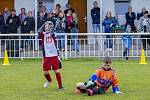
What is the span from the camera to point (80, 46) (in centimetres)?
2378

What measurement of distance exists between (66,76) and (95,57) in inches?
271

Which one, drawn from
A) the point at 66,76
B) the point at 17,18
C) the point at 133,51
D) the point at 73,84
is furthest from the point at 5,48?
the point at 73,84

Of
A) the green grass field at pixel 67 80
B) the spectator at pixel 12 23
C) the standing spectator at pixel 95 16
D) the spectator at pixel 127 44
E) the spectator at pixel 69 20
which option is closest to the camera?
the green grass field at pixel 67 80

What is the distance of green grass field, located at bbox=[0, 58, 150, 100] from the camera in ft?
40.0

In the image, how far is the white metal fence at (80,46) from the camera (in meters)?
23.3

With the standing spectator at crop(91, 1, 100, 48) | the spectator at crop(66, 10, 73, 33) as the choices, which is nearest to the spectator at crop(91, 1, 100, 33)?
the standing spectator at crop(91, 1, 100, 48)

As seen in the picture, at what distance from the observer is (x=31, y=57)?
77.1 ft

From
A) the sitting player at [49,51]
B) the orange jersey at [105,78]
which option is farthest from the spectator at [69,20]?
the orange jersey at [105,78]

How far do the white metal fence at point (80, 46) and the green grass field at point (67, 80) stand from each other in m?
0.53

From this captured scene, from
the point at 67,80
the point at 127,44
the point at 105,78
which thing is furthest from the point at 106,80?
the point at 127,44

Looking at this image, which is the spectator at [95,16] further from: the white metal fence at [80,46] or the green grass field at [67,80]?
the green grass field at [67,80]

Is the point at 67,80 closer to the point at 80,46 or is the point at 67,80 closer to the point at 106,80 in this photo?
the point at 106,80

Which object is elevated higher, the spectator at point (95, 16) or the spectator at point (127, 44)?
the spectator at point (95, 16)

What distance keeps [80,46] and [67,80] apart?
8310mm
